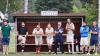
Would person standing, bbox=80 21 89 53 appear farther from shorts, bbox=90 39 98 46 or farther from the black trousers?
the black trousers

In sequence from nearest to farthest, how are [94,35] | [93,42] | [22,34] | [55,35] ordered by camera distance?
[94,35] → [93,42] → [55,35] → [22,34]

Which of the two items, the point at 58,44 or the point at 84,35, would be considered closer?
the point at 84,35

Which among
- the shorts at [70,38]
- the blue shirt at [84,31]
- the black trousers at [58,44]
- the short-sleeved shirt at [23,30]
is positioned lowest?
the black trousers at [58,44]

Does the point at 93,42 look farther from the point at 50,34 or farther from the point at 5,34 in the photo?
the point at 5,34

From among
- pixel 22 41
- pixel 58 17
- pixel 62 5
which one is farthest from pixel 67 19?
pixel 62 5

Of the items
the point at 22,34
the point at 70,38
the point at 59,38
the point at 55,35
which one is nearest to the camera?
the point at 59,38

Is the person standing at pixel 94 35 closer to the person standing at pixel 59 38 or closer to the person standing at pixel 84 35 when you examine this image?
the person standing at pixel 84 35

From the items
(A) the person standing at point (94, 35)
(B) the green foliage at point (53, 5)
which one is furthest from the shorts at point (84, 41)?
(B) the green foliage at point (53, 5)

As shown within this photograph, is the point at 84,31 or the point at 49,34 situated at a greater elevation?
the point at 84,31

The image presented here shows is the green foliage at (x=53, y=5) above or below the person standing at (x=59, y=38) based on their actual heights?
below

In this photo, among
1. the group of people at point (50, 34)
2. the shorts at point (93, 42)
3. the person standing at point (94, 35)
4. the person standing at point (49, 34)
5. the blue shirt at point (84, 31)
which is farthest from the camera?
the person standing at point (49, 34)

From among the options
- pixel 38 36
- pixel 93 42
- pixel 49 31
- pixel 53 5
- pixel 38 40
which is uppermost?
pixel 49 31

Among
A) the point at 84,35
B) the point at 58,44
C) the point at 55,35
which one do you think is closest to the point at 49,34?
the point at 55,35

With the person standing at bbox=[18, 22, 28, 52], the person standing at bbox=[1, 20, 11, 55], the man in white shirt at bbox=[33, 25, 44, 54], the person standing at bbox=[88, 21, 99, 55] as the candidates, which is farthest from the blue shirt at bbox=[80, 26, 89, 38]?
the person standing at bbox=[1, 20, 11, 55]
